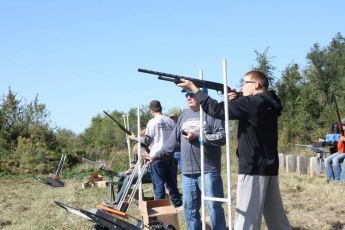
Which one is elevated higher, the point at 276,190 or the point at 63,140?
the point at 63,140

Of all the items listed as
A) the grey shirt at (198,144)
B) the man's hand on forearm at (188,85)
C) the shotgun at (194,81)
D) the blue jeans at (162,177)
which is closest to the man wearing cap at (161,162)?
the blue jeans at (162,177)

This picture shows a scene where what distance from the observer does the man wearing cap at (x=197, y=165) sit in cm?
557

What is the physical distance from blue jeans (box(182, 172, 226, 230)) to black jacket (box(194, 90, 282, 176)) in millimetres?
1065

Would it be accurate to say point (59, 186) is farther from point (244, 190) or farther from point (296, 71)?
point (296, 71)

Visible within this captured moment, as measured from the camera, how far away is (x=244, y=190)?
4.46 metres

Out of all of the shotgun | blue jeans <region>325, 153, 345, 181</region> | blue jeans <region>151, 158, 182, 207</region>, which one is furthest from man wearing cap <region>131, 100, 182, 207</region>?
blue jeans <region>325, 153, 345, 181</region>

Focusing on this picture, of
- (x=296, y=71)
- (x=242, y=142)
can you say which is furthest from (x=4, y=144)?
(x=242, y=142)

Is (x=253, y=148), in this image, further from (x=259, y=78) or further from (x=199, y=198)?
(x=199, y=198)

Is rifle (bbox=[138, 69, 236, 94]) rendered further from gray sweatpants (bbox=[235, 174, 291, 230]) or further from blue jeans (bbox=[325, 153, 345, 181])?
blue jeans (bbox=[325, 153, 345, 181])

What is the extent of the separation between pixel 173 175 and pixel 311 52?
3339 centimetres

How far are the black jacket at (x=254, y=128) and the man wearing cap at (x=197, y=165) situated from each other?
0.99 meters

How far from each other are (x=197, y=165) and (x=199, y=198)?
1.30ft

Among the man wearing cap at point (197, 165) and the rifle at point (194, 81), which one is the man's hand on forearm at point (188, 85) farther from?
the man wearing cap at point (197, 165)

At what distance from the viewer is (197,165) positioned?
572cm
